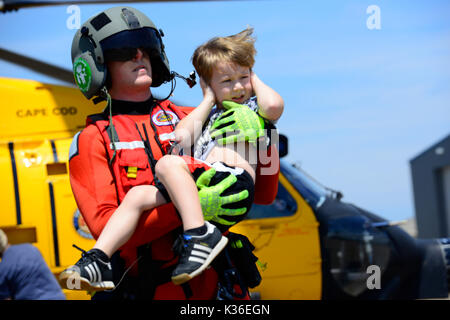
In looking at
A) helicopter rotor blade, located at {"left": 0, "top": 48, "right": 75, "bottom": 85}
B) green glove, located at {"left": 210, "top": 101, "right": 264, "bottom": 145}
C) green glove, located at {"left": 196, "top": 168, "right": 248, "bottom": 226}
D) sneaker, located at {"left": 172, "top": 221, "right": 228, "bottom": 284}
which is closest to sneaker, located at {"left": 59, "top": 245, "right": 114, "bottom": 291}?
sneaker, located at {"left": 172, "top": 221, "right": 228, "bottom": 284}

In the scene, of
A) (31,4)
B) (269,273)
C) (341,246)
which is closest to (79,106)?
(31,4)

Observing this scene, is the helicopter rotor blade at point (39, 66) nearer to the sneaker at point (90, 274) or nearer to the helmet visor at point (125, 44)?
the helmet visor at point (125, 44)

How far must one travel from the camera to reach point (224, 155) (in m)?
2.11

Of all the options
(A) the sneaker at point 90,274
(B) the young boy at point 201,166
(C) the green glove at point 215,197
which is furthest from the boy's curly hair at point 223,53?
(A) the sneaker at point 90,274

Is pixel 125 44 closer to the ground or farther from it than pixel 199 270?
farther from it

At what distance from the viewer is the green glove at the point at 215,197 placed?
6.43ft

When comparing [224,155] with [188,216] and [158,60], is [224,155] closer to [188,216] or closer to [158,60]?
[188,216]

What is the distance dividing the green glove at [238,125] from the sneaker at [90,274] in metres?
0.60

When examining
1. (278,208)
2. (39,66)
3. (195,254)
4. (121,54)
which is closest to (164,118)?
(121,54)

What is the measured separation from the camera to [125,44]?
2.19 m

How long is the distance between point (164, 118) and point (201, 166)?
40 centimetres

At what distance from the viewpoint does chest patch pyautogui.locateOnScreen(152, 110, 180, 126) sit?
7.57 feet

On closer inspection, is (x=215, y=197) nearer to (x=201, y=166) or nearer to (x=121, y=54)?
(x=201, y=166)
